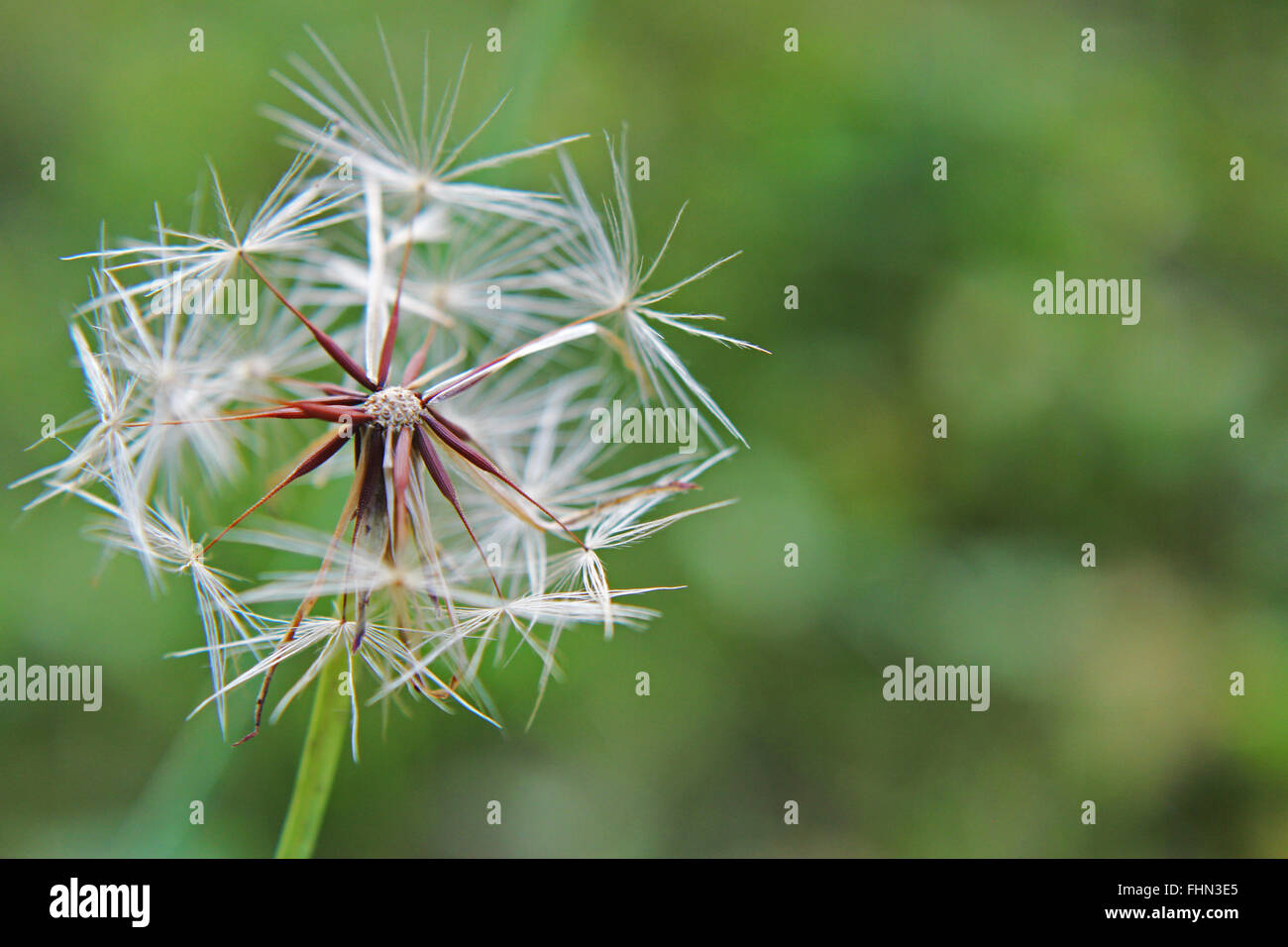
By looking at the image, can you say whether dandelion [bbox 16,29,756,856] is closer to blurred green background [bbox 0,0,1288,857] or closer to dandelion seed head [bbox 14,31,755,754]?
dandelion seed head [bbox 14,31,755,754]

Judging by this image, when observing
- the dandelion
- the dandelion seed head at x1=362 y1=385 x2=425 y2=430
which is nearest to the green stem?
the dandelion

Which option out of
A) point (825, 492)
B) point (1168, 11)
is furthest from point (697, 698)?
point (1168, 11)

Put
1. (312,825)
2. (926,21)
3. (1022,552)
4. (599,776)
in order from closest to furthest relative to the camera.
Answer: (312,825) → (599,776) → (1022,552) → (926,21)

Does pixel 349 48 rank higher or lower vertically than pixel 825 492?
higher

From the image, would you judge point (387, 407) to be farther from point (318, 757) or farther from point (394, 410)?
point (318, 757)

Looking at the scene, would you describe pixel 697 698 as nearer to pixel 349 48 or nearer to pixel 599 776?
pixel 599 776

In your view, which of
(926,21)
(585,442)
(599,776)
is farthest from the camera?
(926,21)

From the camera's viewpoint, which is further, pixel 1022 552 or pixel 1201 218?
pixel 1201 218
